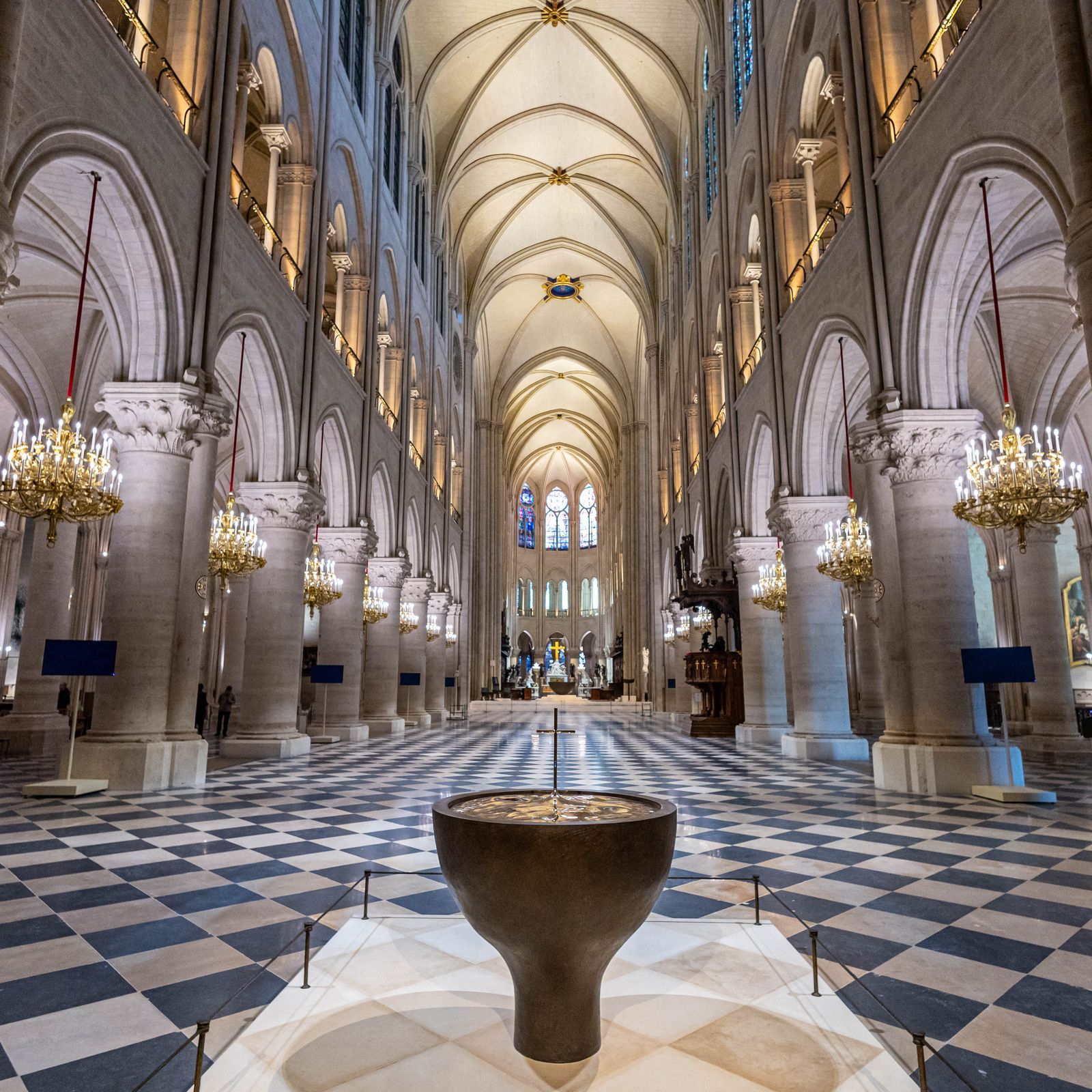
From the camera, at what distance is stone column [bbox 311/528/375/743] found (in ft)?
49.1

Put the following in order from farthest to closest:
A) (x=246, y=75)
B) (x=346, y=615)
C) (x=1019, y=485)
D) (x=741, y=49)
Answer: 1. (x=741, y=49)
2. (x=346, y=615)
3. (x=246, y=75)
4. (x=1019, y=485)

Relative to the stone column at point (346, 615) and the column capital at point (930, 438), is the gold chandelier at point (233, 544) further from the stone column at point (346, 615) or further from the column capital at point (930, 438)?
the column capital at point (930, 438)

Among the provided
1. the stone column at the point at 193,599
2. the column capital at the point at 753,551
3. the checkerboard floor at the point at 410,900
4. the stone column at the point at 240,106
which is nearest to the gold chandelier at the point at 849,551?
the checkerboard floor at the point at 410,900

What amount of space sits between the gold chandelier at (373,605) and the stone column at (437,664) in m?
5.90

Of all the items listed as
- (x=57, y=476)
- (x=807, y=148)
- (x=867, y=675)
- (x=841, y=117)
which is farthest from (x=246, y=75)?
(x=867, y=675)

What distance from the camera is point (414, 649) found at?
69.4 ft

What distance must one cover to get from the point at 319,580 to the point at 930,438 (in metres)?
9.83

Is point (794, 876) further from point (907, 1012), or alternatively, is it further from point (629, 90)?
point (629, 90)

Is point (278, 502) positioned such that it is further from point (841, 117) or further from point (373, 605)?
point (841, 117)

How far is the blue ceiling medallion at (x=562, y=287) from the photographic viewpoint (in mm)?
34688

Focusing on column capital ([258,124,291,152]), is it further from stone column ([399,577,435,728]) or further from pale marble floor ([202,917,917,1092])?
pale marble floor ([202,917,917,1092])

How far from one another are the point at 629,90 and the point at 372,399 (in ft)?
45.3

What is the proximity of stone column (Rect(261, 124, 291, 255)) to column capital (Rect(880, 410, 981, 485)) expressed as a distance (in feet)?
30.8

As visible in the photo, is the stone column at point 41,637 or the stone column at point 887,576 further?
the stone column at point 41,637
